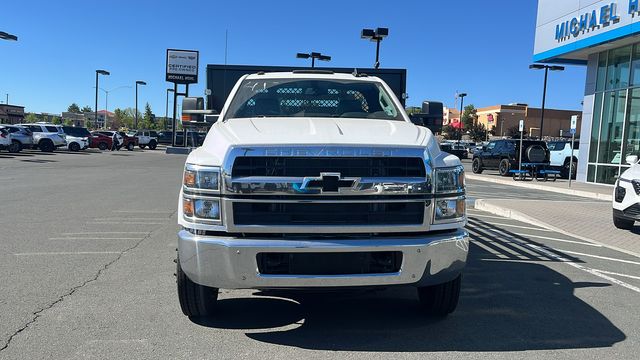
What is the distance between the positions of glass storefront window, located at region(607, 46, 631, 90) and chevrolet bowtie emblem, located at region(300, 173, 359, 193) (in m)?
20.1

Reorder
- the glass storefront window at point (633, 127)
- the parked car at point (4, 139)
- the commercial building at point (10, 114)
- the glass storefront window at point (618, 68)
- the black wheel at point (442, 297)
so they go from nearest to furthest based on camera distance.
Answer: the black wheel at point (442, 297) < the glass storefront window at point (633, 127) < the glass storefront window at point (618, 68) < the parked car at point (4, 139) < the commercial building at point (10, 114)

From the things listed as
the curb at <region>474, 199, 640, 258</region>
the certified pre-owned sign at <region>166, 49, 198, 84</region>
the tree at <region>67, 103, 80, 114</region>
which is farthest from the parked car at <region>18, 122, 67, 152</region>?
the tree at <region>67, 103, 80, 114</region>

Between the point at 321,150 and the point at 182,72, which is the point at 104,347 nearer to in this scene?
the point at 321,150

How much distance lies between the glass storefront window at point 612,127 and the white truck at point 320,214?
756 inches

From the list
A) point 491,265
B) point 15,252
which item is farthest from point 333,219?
point 15,252

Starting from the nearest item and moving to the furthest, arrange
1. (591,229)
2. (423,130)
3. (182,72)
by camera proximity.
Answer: (423,130) → (591,229) → (182,72)

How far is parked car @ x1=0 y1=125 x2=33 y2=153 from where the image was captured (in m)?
30.7

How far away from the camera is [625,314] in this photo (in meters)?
4.67

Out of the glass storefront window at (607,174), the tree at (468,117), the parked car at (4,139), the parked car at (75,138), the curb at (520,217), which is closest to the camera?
the curb at (520,217)

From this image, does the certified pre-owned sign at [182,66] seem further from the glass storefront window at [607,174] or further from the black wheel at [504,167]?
the glass storefront window at [607,174]

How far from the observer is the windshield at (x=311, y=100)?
17.1ft

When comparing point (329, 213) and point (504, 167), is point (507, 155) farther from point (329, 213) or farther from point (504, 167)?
point (329, 213)

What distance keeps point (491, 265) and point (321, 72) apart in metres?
3.12

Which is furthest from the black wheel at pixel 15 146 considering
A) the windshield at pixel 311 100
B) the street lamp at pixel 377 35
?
the windshield at pixel 311 100
